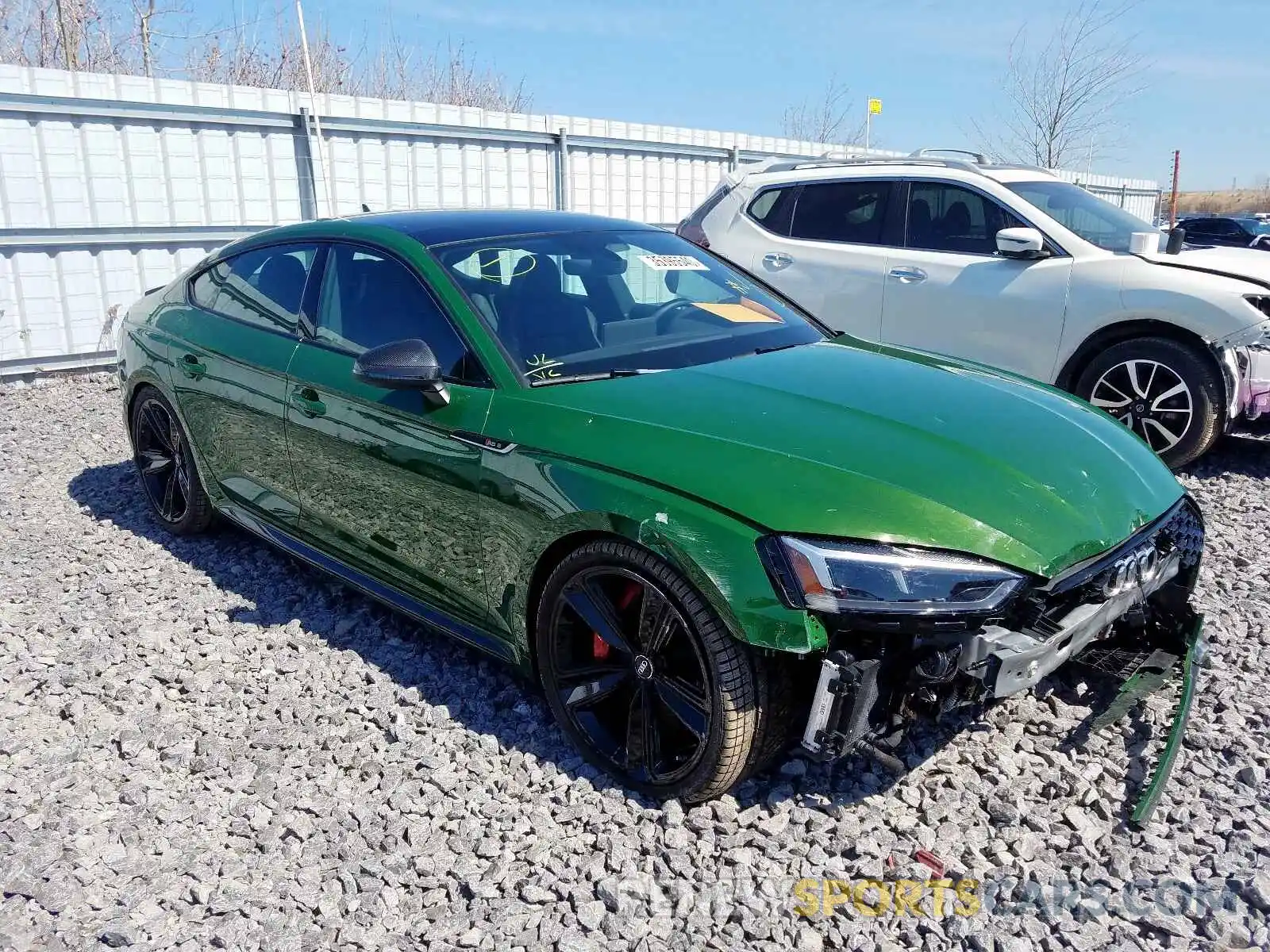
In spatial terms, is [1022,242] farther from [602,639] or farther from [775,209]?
[602,639]

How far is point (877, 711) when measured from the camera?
2.47m

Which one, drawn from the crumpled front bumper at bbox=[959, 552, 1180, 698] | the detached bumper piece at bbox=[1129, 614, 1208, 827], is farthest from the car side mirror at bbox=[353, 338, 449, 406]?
the detached bumper piece at bbox=[1129, 614, 1208, 827]

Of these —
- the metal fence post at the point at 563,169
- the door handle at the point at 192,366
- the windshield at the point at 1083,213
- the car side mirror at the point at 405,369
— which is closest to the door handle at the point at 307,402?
the car side mirror at the point at 405,369

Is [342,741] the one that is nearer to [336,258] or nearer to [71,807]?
[71,807]

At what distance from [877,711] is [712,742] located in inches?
17.4

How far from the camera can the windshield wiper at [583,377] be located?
3.12m

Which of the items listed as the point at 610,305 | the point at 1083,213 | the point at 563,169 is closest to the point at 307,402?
the point at 610,305

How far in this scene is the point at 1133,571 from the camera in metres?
2.70

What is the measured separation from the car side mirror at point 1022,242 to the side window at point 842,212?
975 mm

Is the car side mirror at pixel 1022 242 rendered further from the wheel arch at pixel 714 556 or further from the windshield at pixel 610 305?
the wheel arch at pixel 714 556

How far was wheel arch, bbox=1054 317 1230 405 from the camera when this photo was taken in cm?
554

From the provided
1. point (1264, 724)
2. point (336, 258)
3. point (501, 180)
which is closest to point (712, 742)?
point (1264, 724)

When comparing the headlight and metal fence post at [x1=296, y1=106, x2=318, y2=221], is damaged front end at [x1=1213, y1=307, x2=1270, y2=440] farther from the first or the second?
metal fence post at [x1=296, y1=106, x2=318, y2=221]

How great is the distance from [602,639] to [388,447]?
1109 mm
